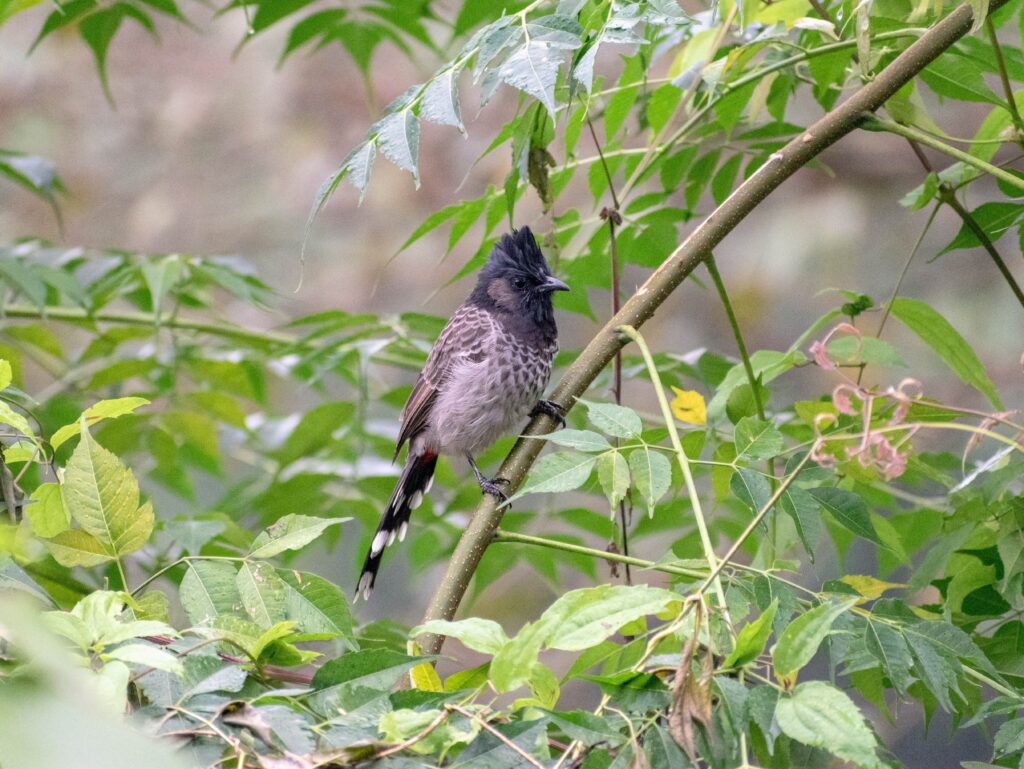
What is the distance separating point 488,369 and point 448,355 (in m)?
0.15

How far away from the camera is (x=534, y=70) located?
1.36 m

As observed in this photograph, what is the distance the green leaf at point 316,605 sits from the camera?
1.28 m

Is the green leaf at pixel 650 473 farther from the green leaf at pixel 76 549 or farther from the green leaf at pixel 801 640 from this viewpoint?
the green leaf at pixel 76 549

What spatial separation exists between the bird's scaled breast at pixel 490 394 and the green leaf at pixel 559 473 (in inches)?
64.7

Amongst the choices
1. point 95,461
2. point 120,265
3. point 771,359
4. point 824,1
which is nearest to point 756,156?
point 824,1

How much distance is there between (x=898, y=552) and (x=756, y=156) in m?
0.86

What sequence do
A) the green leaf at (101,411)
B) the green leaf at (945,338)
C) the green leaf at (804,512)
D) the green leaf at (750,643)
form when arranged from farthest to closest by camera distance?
the green leaf at (945,338) → the green leaf at (804,512) → the green leaf at (101,411) → the green leaf at (750,643)

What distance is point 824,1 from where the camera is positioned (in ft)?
6.09

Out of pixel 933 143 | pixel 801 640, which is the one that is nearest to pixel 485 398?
pixel 933 143

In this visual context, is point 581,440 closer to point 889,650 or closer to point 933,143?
point 889,650

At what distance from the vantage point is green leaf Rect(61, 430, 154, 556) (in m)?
1.16

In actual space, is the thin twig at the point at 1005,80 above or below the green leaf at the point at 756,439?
above

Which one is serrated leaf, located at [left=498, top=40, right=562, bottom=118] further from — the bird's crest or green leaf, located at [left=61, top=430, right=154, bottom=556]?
the bird's crest

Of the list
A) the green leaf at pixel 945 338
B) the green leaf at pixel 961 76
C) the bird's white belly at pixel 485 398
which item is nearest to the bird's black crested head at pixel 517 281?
the bird's white belly at pixel 485 398
